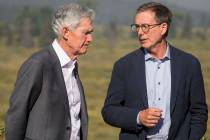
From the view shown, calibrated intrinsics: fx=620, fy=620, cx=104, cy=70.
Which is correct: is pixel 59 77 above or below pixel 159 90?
above

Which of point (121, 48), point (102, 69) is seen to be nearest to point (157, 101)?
point (102, 69)

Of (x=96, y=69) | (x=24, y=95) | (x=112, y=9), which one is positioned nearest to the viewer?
(x=24, y=95)

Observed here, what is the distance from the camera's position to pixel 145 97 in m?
3.91

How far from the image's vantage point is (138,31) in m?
3.91

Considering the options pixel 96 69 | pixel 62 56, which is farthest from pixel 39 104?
pixel 96 69

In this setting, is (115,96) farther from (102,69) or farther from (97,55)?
(97,55)

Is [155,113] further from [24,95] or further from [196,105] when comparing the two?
[24,95]

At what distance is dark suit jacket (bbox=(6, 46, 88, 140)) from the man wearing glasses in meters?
0.46

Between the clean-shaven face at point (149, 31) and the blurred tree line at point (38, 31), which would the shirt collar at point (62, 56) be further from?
the blurred tree line at point (38, 31)

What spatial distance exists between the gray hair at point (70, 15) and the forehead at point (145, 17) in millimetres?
360

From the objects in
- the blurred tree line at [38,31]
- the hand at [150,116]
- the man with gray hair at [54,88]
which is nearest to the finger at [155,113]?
the hand at [150,116]

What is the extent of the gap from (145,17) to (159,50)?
0.25 m

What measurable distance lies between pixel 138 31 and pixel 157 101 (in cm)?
46

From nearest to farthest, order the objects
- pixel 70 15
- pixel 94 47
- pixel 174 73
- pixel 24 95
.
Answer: pixel 24 95, pixel 70 15, pixel 174 73, pixel 94 47
